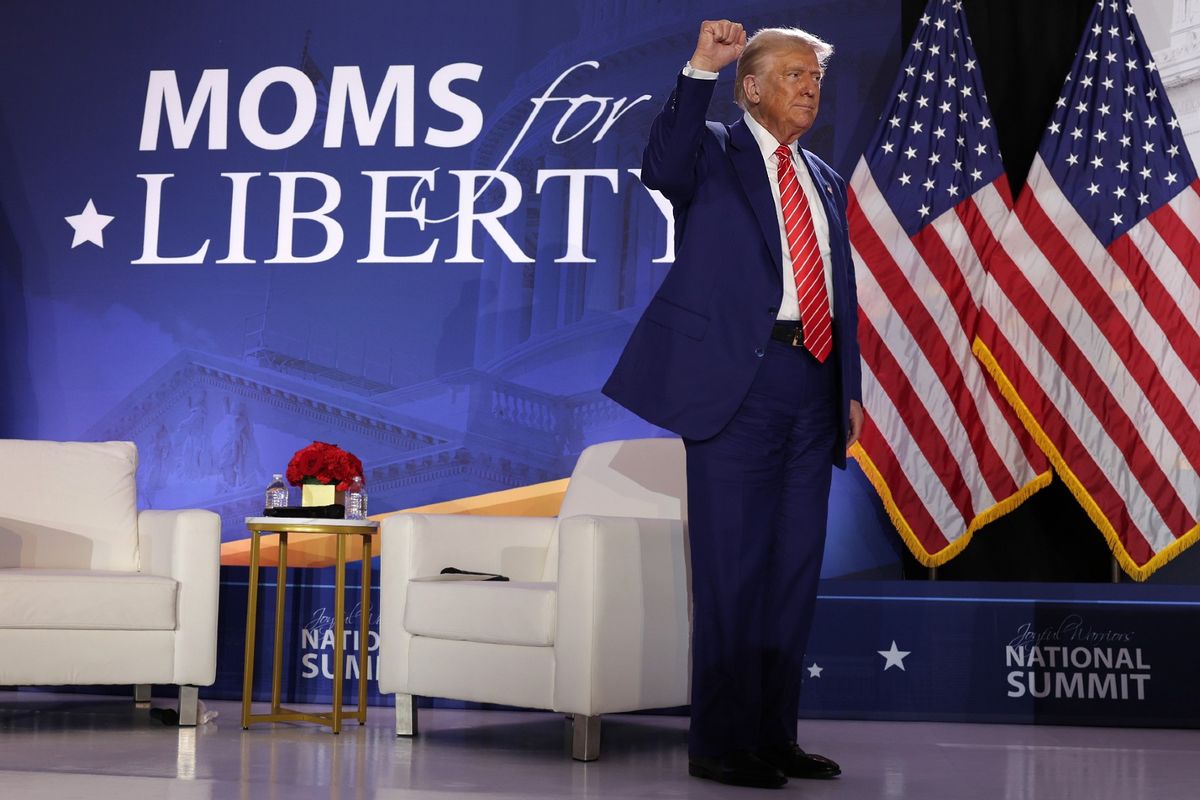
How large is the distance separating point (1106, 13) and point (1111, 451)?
1.61 meters

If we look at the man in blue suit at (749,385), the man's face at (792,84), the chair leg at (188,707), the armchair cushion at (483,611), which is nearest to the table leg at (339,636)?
the armchair cushion at (483,611)

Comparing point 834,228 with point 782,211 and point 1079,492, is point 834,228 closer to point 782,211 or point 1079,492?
point 782,211

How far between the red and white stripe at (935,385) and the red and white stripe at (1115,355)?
3.8 inches

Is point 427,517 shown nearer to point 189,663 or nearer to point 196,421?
point 189,663

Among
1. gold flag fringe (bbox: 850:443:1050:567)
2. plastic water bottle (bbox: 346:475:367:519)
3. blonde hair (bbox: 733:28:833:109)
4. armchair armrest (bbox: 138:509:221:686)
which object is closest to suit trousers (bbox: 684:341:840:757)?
blonde hair (bbox: 733:28:833:109)

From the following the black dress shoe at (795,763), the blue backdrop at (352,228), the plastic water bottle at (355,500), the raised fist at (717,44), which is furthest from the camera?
the blue backdrop at (352,228)

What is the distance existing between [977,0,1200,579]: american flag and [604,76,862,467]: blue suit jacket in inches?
78.5

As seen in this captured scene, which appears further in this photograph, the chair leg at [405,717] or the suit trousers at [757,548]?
the chair leg at [405,717]

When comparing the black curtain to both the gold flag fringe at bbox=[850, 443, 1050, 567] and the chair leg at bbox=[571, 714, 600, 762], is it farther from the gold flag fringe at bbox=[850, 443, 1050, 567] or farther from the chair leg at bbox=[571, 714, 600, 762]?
the chair leg at bbox=[571, 714, 600, 762]

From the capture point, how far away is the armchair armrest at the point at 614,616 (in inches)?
124

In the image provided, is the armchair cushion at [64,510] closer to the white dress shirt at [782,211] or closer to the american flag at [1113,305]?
the white dress shirt at [782,211]

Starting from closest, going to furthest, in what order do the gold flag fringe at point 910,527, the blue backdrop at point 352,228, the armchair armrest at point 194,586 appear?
the armchair armrest at point 194,586 < the gold flag fringe at point 910,527 < the blue backdrop at point 352,228

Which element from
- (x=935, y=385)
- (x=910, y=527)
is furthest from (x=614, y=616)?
(x=935, y=385)

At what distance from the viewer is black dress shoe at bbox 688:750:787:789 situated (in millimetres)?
2730
